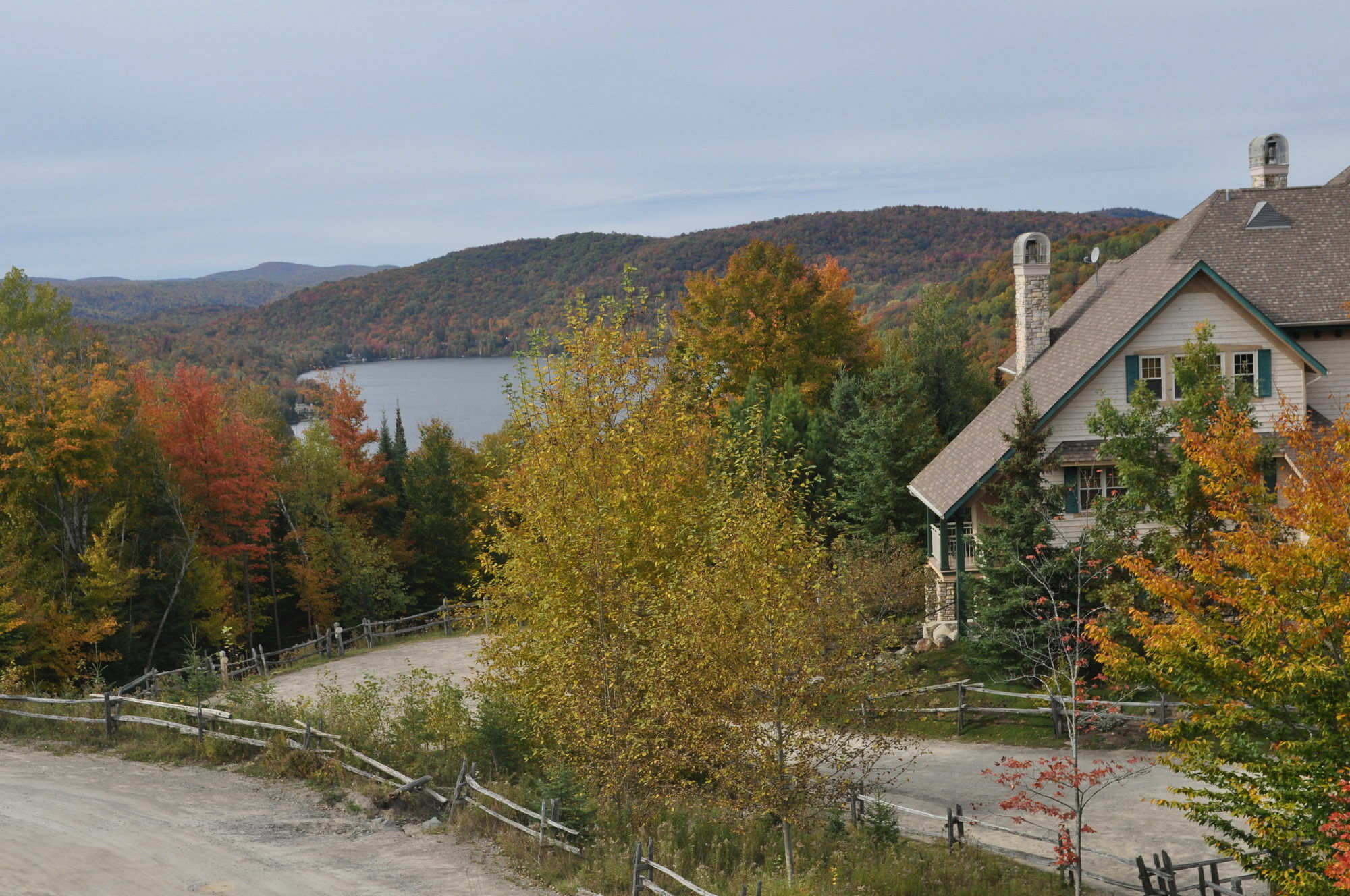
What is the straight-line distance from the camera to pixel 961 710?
24125mm

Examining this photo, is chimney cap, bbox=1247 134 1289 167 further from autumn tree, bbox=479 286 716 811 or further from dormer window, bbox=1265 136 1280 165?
autumn tree, bbox=479 286 716 811

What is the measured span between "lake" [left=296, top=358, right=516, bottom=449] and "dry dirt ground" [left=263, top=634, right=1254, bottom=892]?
83397mm

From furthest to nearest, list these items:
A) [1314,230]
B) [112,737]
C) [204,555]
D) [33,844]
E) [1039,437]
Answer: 1. [204,555]
2. [1314,230]
3. [1039,437]
4. [112,737]
5. [33,844]

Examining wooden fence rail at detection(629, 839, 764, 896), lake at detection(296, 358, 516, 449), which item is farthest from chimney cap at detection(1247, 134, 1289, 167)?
lake at detection(296, 358, 516, 449)

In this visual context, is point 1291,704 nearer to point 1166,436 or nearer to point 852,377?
point 1166,436

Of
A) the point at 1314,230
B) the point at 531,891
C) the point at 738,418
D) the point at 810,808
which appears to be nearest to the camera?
the point at 531,891

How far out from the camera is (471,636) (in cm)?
4184

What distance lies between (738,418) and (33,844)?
28132mm

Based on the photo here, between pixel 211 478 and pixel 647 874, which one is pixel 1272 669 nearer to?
pixel 647 874

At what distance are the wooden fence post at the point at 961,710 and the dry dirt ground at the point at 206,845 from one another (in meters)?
12.4

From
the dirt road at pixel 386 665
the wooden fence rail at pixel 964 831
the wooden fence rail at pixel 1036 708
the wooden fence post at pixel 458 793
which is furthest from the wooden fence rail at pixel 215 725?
the wooden fence rail at pixel 1036 708

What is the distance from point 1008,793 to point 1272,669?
8.40 metres

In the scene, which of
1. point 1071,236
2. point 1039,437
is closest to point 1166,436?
point 1039,437

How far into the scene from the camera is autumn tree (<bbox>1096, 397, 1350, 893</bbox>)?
40.4ft
